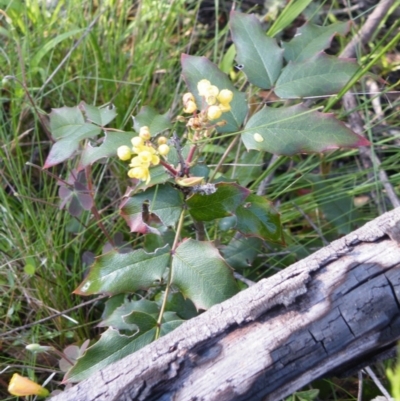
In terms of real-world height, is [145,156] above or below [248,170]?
above

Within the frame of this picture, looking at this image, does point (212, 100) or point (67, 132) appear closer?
point (212, 100)

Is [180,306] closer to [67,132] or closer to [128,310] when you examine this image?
[128,310]

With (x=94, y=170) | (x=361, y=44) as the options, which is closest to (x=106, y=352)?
(x=94, y=170)

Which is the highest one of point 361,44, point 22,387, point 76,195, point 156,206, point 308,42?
point 308,42

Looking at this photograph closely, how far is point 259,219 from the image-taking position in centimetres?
103

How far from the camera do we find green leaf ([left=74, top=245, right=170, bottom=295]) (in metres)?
0.95

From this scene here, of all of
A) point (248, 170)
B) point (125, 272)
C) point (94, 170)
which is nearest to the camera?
point (125, 272)

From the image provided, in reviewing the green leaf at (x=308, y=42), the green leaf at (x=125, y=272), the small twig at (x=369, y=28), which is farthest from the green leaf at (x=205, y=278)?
the small twig at (x=369, y=28)

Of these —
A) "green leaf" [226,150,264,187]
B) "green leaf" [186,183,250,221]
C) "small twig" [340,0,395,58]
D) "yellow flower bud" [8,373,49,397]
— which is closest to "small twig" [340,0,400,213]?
"small twig" [340,0,395,58]

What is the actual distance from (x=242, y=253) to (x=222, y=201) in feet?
0.93

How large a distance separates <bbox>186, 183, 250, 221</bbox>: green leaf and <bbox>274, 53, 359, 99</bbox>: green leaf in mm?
243

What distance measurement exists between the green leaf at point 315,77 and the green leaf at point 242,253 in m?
0.35

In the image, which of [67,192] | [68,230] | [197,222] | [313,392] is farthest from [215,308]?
[68,230]

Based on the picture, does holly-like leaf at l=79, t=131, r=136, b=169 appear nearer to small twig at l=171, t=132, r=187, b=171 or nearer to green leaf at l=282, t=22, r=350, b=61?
small twig at l=171, t=132, r=187, b=171
